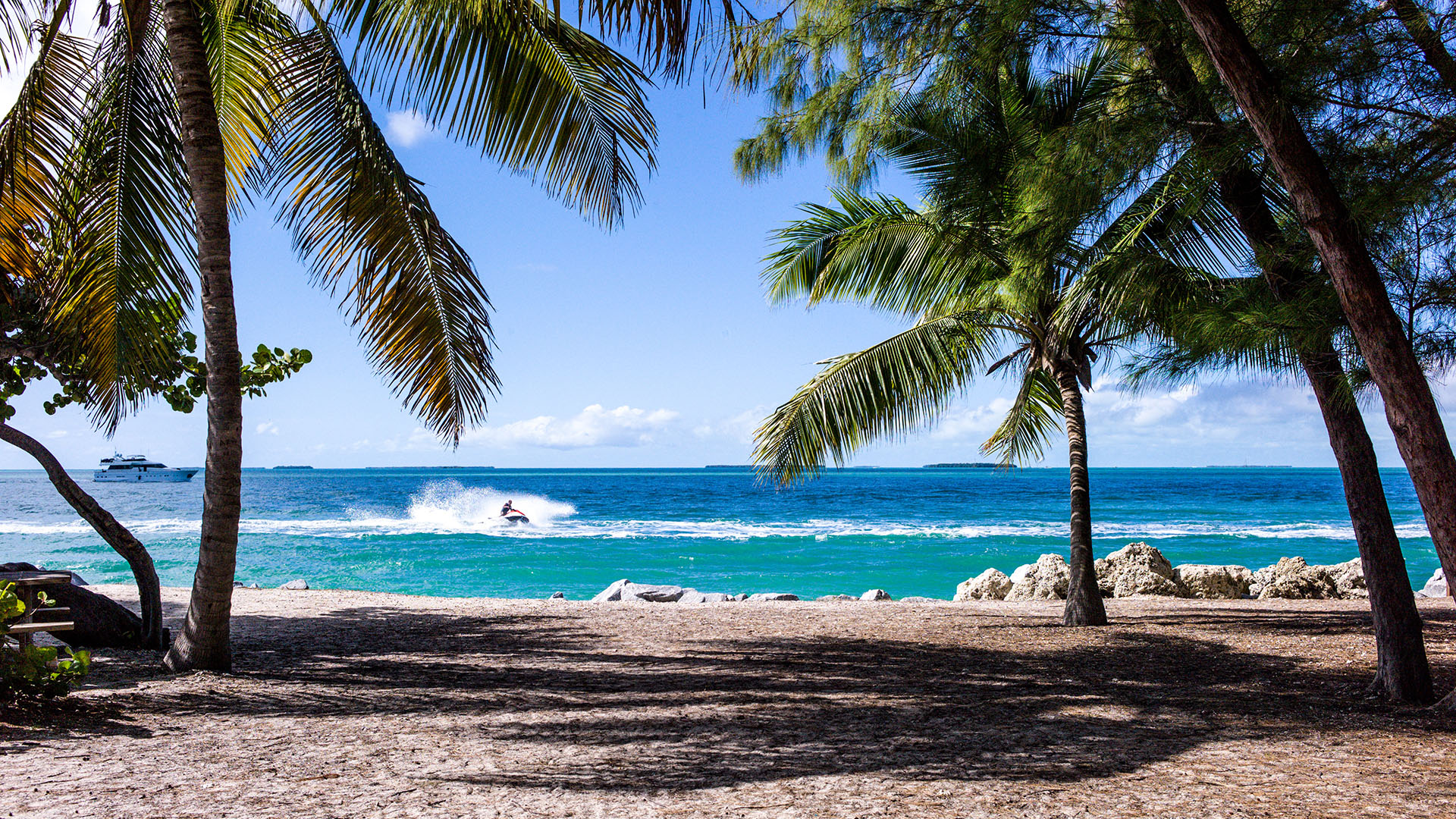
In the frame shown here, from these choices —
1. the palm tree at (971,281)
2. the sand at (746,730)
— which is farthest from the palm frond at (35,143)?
the palm tree at (971,281)

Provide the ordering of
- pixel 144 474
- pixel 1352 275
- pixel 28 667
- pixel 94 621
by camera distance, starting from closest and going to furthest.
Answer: pixel 1352 275
pixel 28 667
pixel 94 621
pixel 144 474

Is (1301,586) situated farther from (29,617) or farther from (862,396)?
(29,617)

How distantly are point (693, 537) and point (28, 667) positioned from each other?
26.7 m

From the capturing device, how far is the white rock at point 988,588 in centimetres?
1247

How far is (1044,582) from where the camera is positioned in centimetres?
1181

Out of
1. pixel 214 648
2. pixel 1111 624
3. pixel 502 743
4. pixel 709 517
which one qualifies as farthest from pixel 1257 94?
pixel 709 517

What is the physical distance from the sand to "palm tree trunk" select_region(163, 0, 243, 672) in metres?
0.74

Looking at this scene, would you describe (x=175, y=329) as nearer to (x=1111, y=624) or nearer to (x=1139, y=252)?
(x=1139, y=252)

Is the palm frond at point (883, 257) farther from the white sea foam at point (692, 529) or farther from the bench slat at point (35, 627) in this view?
the white sea foam at point (692, 529)

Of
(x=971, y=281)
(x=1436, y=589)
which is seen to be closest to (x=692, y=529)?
(x=1436, y=589)

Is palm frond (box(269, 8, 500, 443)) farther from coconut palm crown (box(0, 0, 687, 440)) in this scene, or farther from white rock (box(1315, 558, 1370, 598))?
white rock (box(1315, 558, 1370, 598))

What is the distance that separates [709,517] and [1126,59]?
37.7 metres

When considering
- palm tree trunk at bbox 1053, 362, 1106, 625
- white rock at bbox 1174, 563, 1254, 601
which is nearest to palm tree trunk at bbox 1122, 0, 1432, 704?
palm tree trunk at bbox 1053, 362, 1106, 625

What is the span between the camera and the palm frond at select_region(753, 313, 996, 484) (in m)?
8.52
